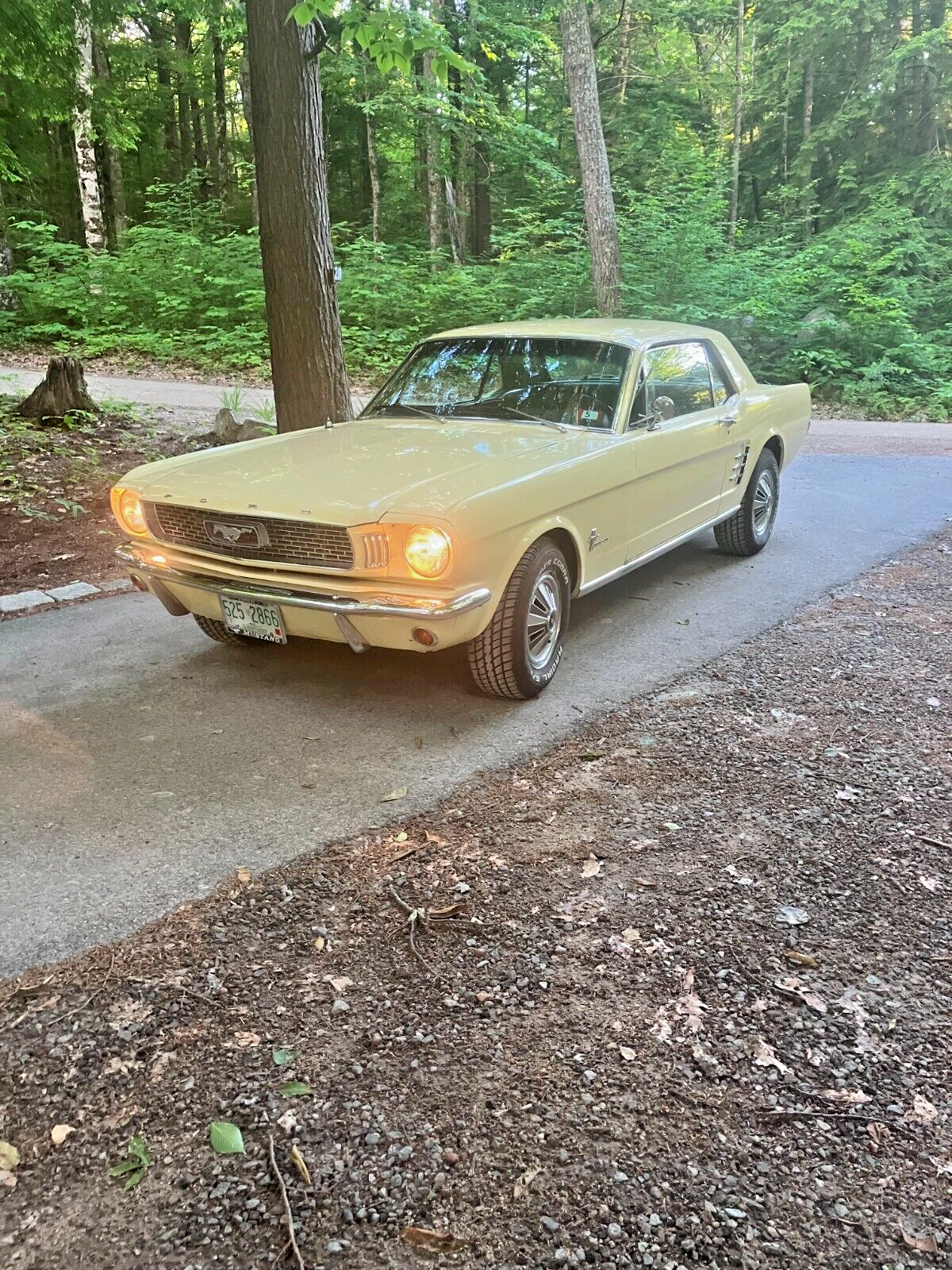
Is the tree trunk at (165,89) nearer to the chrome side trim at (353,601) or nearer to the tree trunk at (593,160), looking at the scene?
the tree trunk at (593,160)

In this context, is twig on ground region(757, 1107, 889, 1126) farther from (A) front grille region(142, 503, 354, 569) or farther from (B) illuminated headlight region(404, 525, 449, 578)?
(A) front grille region(142, 503, 354, 569)

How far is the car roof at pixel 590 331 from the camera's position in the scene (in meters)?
5.30

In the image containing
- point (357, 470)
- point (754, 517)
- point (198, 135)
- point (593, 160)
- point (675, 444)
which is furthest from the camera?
point (198, 135)

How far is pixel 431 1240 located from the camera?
1.82 meters

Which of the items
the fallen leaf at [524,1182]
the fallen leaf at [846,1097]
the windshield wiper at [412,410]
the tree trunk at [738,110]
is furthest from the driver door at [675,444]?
the tree trunk at [738,110]

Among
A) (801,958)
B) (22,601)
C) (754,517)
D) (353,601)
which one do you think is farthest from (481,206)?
(801,958)

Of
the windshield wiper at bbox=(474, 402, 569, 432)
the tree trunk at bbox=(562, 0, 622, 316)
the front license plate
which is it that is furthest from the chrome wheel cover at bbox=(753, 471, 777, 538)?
the tree trunk at bbox=(562, 0, 622, 316)

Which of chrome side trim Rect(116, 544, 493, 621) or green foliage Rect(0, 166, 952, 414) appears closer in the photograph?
chrome side trim Rect(116, 544, 493, 621)

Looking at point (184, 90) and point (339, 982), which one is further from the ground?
point (184, 90)

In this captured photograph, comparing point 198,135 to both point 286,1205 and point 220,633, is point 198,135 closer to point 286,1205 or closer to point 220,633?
point 220,633

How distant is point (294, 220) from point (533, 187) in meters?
18.5

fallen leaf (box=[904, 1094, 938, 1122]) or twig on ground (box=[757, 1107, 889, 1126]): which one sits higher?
twig on ground (box=[757, 1107, 889, 1126])

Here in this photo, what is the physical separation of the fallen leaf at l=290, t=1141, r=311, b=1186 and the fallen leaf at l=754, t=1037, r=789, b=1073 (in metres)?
1.09

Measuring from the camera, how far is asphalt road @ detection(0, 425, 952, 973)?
3115 mm
